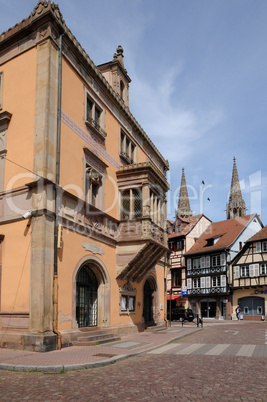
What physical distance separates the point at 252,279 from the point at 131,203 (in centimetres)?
3078

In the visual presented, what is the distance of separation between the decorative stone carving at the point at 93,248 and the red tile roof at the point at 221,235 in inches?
1325

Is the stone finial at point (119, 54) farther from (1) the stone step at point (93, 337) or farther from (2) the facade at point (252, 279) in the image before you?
(2) the facade at point (252, 279)

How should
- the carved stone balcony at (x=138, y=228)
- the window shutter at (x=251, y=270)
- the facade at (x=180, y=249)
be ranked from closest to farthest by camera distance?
1. the carved stone balcony at (x=138, y=228)
2. the window shutter at (x=251, y=270)
3. the facade at (x=180, y=249)

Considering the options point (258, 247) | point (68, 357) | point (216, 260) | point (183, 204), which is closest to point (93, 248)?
point (68, 357)

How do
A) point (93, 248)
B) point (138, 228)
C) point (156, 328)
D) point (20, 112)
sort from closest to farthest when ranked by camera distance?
point (20, 112), point (93, 248), point (138, 228), point (156, 328)

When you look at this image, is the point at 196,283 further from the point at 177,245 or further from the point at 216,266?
the point at 177,245

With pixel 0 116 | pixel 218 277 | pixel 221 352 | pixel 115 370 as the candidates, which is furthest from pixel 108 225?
pixel 218 277

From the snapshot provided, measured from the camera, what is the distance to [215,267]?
4975cm

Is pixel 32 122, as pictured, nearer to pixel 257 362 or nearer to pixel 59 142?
pixel 59 142

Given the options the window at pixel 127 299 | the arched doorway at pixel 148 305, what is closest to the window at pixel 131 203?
the window at pixel 127 299

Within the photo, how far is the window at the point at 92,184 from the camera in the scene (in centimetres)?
1706

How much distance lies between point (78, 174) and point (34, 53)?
499cm

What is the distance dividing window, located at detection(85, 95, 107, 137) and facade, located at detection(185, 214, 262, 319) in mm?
33529

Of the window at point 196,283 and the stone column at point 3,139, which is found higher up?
the stone column at point 3,139
